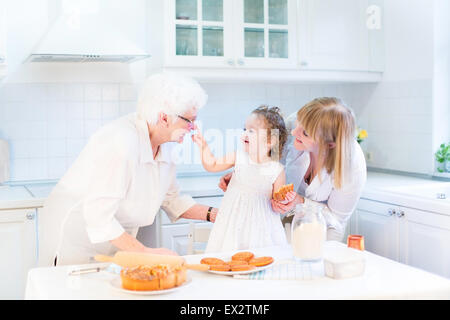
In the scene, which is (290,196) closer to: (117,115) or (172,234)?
(172,234)

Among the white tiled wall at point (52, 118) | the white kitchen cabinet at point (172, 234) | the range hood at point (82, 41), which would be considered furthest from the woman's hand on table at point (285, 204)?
the white tiled wall at point (52, 118)

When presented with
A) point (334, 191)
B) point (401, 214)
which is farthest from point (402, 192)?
point (334, 191)

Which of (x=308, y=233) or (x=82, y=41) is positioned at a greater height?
(x=82, y=41)

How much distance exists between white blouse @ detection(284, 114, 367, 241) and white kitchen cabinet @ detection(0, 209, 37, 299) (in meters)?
1.24

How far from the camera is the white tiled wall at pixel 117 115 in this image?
124 inches

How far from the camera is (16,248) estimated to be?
2719 millimetres

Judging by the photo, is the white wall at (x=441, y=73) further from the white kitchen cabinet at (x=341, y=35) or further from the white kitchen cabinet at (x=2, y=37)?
the white kitchen cabinet at (x=2, y=37)

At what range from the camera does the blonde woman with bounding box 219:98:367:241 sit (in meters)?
2.22

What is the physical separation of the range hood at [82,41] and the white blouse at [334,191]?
985 millimetres

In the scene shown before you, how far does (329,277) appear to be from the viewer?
4.97 ft

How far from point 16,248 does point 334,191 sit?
1.49m

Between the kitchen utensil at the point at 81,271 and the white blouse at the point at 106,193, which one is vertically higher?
the white blouse at the point at 106,193
